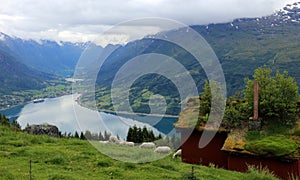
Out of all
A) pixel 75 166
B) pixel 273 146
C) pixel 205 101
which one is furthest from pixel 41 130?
pixel 273 146

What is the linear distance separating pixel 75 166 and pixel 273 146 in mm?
12032

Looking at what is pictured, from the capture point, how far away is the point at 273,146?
1911 cm

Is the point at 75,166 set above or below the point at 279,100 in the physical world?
below

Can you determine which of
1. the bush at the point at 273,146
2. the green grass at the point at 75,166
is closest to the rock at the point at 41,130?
the green grass at the point at 75,166

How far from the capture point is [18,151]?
15312 millimetres

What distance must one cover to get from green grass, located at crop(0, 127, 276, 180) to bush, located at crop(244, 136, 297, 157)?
4127mm

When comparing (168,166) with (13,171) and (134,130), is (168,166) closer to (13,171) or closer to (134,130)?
(13,171)

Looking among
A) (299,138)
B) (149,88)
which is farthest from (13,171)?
(149,88)

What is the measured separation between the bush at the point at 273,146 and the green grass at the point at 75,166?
4.13 metres

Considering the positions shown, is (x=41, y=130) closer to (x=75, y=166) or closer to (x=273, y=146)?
(x=75, y=166)

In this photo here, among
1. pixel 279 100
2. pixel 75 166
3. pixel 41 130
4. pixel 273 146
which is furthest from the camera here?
pixel 41 130

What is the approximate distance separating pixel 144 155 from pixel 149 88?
567 feet

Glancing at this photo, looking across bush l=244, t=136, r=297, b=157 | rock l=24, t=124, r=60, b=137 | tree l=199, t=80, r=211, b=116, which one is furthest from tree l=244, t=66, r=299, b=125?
rock l=24, t=124, r=60, b=137

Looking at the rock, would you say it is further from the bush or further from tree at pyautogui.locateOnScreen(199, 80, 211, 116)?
the bush
